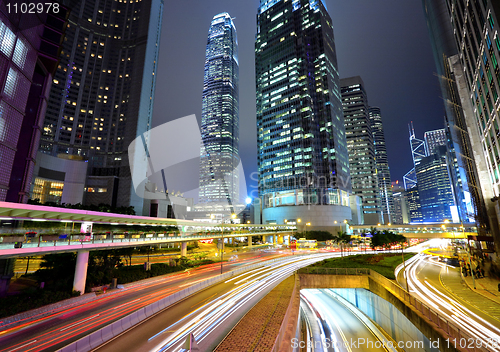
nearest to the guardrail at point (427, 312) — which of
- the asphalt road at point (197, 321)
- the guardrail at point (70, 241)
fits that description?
the asphalt road at point (197, 321)

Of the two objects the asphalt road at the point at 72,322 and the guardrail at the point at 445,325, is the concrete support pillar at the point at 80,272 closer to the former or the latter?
the asphalt road at the point at 72,322

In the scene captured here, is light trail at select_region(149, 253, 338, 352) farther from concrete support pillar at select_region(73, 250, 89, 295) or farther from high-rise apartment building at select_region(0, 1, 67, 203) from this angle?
high-rise apartment building at select_region(0, 1, 67, 203)

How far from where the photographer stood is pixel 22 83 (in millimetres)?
34219

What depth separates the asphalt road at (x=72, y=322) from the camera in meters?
13.4

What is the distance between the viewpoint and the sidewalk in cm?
2033

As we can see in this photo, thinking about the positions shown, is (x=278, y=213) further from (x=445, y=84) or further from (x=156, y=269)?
(x=156, y=269)

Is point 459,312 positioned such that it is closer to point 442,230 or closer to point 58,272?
point 58,272

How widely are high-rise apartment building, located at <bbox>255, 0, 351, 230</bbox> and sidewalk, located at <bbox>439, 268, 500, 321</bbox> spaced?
79.6 metres

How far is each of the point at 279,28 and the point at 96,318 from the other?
16140 centimetres

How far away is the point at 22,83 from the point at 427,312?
183ft

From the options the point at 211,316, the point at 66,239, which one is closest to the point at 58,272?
the point at 66,239

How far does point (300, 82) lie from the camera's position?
408 feet

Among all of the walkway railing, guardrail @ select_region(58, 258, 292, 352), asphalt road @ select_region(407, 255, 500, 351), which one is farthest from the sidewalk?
guardrail @ select_region(58, 258, 292, 352)

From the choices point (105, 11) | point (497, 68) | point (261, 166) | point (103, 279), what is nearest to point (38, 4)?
point (103, 279)
